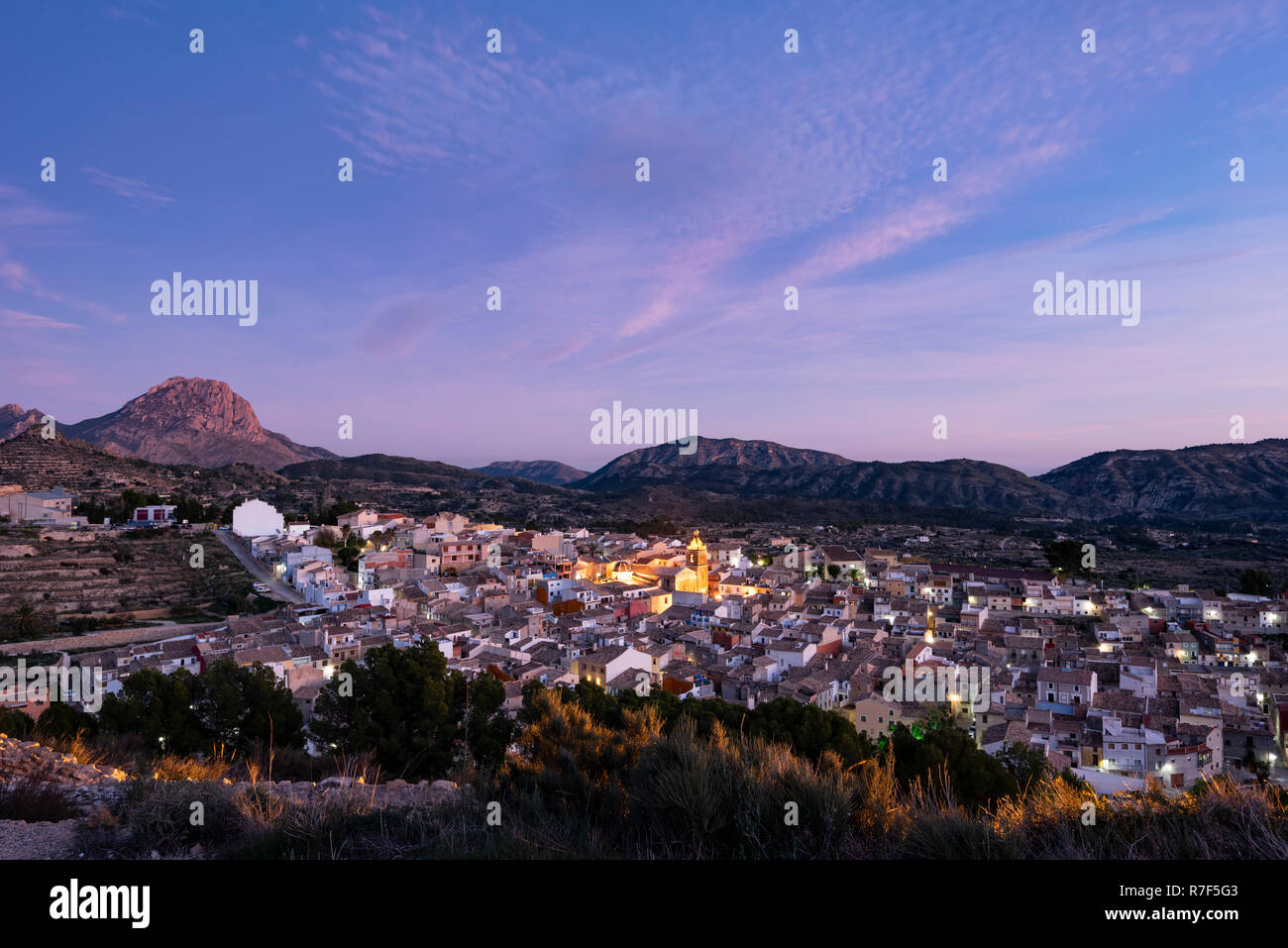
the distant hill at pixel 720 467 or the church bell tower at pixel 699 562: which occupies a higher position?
the distant hill at pixel 720 467

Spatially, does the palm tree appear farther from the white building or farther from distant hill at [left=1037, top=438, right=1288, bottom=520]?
distant hill at [left=1037, top=438, right=1288, bottom=520]

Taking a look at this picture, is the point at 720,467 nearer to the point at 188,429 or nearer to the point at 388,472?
the point at 388,472

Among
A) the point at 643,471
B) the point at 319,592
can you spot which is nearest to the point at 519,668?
the point at 319,592

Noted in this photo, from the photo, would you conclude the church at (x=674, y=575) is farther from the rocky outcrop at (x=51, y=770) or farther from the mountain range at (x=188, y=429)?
the mountain range at (x=188, y=429)

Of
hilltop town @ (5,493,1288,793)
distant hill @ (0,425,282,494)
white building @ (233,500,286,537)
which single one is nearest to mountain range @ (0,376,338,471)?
distant hill @ (0,425,282,494)

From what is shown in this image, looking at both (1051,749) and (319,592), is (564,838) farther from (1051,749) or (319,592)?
(319,592)

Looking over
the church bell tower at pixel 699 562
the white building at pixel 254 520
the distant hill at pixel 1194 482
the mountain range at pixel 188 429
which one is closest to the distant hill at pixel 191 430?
the mountain range at pixel 188 429

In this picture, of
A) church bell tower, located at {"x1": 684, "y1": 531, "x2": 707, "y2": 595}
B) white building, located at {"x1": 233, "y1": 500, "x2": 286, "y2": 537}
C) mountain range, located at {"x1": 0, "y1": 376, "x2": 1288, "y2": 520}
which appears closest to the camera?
church bell tower, located at {"x1": 684, "y1": 531, "x2": 707, "y2": 595}
